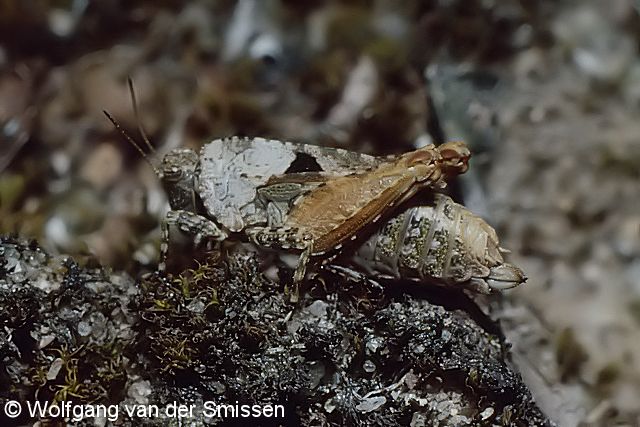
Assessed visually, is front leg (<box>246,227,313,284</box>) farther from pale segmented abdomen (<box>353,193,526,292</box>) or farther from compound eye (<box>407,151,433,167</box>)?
compound eye (<box>407,151,433,167</box>)

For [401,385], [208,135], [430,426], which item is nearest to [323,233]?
[401,385]

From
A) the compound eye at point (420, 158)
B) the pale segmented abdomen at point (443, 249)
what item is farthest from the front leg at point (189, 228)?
the compound eye at point (420, 158)

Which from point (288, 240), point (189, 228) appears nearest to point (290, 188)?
point (288, 240)

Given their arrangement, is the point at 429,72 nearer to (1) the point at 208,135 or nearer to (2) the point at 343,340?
(1) the point at 208,135

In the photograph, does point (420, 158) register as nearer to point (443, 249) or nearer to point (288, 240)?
point (443, 249)

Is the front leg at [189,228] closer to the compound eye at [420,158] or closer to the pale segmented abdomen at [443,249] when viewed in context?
the pale segmented abdomen at [443,249]

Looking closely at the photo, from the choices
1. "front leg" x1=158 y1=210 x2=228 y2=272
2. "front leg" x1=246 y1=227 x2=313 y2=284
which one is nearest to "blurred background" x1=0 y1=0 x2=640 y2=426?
"front leg" x1=158 y1=210 x2=228 y2=272
